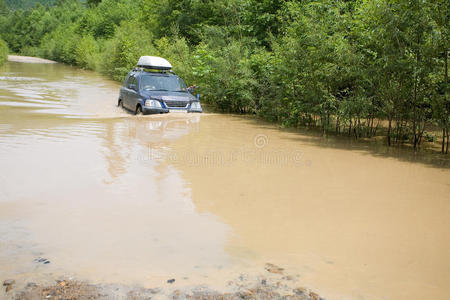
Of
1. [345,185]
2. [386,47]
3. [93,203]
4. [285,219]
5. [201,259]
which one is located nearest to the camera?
[201,259]

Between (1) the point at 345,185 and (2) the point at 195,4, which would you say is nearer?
(1) the point at 345,185

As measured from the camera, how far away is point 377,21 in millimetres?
10258

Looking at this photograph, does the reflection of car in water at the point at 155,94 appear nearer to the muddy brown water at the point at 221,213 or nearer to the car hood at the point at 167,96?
the car hood at the point at 167,96

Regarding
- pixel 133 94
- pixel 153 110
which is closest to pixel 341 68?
pixel 153 110

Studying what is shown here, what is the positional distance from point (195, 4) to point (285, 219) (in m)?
24.0

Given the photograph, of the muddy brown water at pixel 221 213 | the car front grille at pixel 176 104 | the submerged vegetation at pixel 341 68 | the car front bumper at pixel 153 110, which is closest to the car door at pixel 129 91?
the car front bumper at pixel 153 110

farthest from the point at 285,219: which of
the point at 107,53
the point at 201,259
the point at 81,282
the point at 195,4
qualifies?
the point at 107,53

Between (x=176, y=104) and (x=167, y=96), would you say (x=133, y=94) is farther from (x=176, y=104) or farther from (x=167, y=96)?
(x=176, y=104)

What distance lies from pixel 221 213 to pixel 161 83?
974 cm

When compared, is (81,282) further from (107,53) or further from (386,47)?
(107,53)

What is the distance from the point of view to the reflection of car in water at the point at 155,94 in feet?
45.7

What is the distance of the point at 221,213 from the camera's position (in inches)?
229

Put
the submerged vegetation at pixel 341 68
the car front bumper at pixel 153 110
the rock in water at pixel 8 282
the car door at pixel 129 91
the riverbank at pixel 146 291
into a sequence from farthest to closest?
1. the car door at pixel 129 91
2. the car front bumper at pixel 153 110
3. the submerged vegetation at pixel 341 68
4. the rock in water at pixel 8 282
5. the riverbank at pixel 146 291

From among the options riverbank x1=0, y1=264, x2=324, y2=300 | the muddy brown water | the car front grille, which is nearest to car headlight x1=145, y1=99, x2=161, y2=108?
the car front grille
